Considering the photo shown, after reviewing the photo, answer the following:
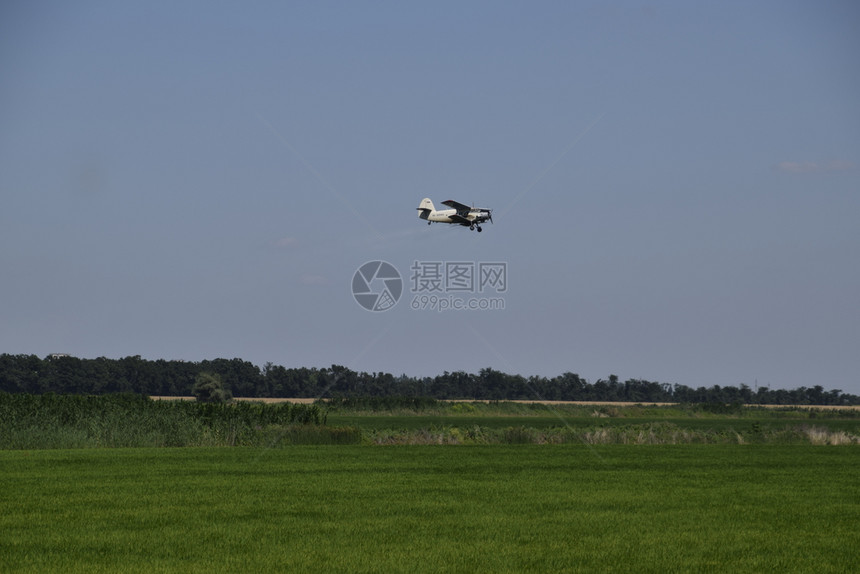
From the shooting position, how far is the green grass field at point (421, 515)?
16.1m

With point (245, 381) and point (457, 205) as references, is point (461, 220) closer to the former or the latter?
point (457, 205)

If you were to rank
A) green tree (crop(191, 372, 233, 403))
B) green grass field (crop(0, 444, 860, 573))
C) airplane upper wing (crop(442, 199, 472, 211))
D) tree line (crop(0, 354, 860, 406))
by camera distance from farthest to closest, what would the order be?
tree line (crop(0, 354, 860, 406)), green tree (crop(191, 372, 233, 403)), airplane upper wing (crop(442, 199, 472, 211)), green grass field (crop(0, 444, 860, 573))

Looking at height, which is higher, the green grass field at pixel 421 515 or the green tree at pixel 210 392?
the green tree at pixel 210 392

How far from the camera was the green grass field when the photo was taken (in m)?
16.1

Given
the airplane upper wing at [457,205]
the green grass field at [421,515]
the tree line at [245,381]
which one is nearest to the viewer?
the green grass field at [421,515]

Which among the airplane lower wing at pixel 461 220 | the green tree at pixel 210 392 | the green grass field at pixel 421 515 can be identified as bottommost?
the green grass field at pixel 421 515

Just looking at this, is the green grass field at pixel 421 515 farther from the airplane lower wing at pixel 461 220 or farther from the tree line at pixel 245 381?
the tree line at pixel 245 381

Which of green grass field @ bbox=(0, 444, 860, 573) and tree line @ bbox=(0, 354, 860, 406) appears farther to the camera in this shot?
tree line @ bbox=(0, 354, 860, 406)

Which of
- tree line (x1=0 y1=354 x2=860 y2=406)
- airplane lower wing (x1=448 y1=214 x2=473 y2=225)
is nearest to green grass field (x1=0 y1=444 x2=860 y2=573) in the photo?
airplane lower wing (x1=448 y1=214 x2=473 y2=225)

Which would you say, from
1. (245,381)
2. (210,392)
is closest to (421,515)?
(210,392)

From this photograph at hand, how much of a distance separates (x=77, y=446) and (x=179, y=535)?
27.9 meters

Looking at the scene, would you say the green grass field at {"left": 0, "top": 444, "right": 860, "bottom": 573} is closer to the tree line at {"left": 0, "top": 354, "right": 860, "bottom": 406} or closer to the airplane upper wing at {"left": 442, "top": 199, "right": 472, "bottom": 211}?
the airplane upper wing at {"left": 442, "top": 199, "right": 472, "bottom": 211}

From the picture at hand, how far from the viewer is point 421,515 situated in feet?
69.9

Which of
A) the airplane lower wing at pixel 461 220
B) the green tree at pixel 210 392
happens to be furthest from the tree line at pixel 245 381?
the airplane lower wing at pixel 461 220
